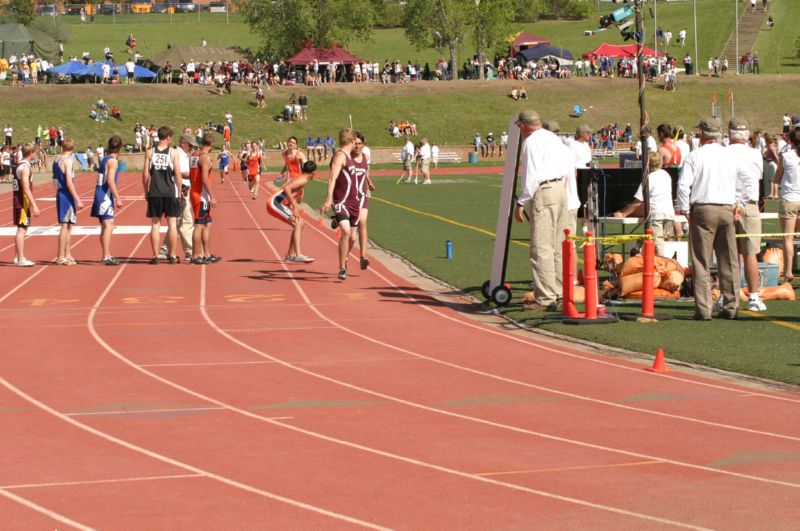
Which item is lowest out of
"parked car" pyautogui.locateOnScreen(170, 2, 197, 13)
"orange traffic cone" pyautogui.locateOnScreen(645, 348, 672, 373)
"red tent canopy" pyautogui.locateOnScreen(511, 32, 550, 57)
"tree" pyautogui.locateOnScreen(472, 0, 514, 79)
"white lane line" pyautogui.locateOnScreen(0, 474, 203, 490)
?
"orange traffic cone" pyautogui.locateOnScreen(645, 348, 672, 373)

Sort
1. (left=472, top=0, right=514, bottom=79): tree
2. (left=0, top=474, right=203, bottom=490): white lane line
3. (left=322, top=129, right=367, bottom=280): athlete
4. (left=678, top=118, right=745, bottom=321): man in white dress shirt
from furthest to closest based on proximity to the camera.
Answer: (left=472, top=0, right=514, bottom=79): tree < (left=322, top=129, right=367, bottom=280): athlete < (left=678, top=118, right=745, bottom=321): man in white dress shirt < (left=0, top=474, right=203, bottom=490): white lane line

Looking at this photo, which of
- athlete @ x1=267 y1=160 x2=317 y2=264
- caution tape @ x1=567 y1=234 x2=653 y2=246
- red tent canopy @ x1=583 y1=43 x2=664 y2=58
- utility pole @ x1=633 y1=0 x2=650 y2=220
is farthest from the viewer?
red tent canopy @ x1=583 y1=43 x2=664 y2=58

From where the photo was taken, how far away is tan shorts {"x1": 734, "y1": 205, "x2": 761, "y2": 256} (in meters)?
14.1

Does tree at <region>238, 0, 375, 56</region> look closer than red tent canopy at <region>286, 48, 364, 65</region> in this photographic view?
No

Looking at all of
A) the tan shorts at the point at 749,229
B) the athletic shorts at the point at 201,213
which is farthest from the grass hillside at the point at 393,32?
the tan shorts at the point at 749,229

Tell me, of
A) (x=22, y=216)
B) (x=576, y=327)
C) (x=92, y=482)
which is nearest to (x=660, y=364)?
(x=576, y=327)

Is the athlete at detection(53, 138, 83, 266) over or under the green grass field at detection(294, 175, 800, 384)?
over

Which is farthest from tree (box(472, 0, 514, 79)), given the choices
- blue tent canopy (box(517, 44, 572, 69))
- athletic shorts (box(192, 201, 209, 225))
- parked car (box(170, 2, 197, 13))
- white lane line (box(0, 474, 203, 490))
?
white lane line (box(0, 474, 203, 490))

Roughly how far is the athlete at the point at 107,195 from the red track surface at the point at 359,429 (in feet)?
16.7

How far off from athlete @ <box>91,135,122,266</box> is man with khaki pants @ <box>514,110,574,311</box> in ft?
25.4

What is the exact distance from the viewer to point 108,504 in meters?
6.70

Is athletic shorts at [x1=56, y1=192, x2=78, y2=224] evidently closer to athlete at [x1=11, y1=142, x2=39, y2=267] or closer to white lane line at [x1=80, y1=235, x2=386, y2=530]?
athlete at [x1=11, y1=142, x2=39, y2=267]

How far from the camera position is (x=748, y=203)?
46.8ft

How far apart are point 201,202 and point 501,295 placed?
682 cm
